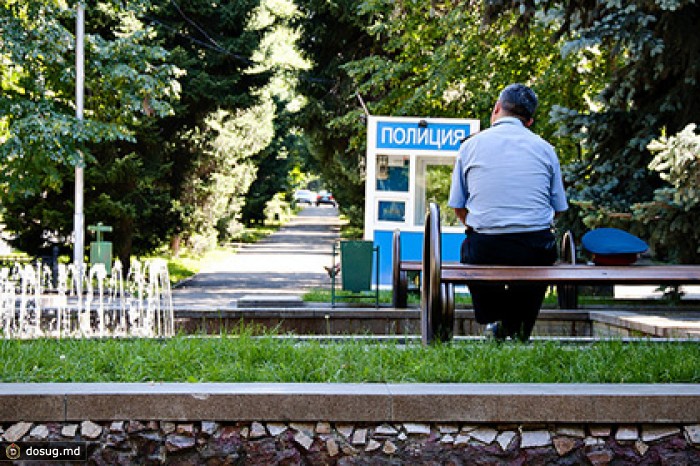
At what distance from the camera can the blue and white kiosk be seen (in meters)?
17.4

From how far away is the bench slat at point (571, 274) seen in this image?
5.99m

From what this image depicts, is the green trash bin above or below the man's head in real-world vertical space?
below

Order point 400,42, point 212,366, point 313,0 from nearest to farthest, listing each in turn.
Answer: point 212,366
point 400,42
point 313,0

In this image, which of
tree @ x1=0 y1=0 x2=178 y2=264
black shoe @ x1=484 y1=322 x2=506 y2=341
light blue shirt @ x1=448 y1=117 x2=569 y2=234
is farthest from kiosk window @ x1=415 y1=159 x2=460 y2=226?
light blue shirt @ x1=448 y1=117 x2=569 y2=234

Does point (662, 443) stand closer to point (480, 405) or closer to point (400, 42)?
point (480, 405)

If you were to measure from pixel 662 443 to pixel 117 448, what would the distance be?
7.98 feet

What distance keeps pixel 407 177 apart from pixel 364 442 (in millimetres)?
13035

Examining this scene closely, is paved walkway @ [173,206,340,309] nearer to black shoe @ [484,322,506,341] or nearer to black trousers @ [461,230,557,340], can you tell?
black shoe @ [484,322,506,341]

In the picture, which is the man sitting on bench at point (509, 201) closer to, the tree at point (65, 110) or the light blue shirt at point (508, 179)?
the light blue shirt at point (508, 179)

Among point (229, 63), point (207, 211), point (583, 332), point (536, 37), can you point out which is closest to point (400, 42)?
point (536, 37)

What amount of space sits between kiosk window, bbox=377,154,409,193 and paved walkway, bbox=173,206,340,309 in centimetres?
232

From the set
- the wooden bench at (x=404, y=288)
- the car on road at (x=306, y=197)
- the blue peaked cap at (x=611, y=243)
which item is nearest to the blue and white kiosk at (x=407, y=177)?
the wooden bench at (x=404, y=288)

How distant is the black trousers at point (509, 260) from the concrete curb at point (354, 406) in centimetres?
168

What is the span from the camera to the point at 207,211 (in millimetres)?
31969
